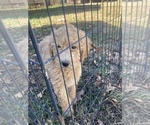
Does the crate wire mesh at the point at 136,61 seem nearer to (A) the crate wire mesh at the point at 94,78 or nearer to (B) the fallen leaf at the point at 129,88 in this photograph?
(B) the fallen leaf at the point at 129,88

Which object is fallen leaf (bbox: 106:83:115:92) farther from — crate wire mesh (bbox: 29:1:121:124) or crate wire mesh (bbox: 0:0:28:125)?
crate wire mesh (bbox: 0:0:28:125)

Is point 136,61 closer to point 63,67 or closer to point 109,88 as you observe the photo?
point 109,88

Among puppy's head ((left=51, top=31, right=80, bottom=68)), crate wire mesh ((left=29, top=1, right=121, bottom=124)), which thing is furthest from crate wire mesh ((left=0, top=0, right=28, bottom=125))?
puppy's head ((left=51, top=31, right=80, bottom=68))

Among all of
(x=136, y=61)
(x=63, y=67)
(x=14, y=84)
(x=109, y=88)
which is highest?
(x=14, y=84)

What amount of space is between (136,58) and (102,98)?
628 mm

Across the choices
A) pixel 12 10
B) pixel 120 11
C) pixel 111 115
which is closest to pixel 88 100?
pixel 111 115

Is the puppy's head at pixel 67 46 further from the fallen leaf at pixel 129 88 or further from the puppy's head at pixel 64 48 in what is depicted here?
the fallen leaf at pixel 129 88

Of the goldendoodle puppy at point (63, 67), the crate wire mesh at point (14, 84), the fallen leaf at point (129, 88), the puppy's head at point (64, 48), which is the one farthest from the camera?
the fallen leaf at point (129, 88)

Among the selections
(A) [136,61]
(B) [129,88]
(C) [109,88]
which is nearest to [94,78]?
(C) [109,88]

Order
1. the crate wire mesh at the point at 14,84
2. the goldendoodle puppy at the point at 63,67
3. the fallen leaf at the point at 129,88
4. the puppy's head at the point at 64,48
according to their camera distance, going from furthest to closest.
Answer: the fallen leaf at the point at 129,88, the goldendoodle puppy at the point at 63,67, the puppy's head at the point at 64,48, the crate wire mesh at the point at 14,84

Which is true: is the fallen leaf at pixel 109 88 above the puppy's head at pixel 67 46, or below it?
below

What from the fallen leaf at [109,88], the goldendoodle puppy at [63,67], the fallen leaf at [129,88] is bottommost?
the fallen leaf at [109,88]

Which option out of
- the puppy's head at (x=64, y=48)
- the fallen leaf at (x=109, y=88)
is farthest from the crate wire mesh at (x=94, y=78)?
the puppy's head at (x=64, y=48)

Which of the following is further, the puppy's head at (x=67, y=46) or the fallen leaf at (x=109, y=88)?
the fallen leaf at (x=109, y=88)
